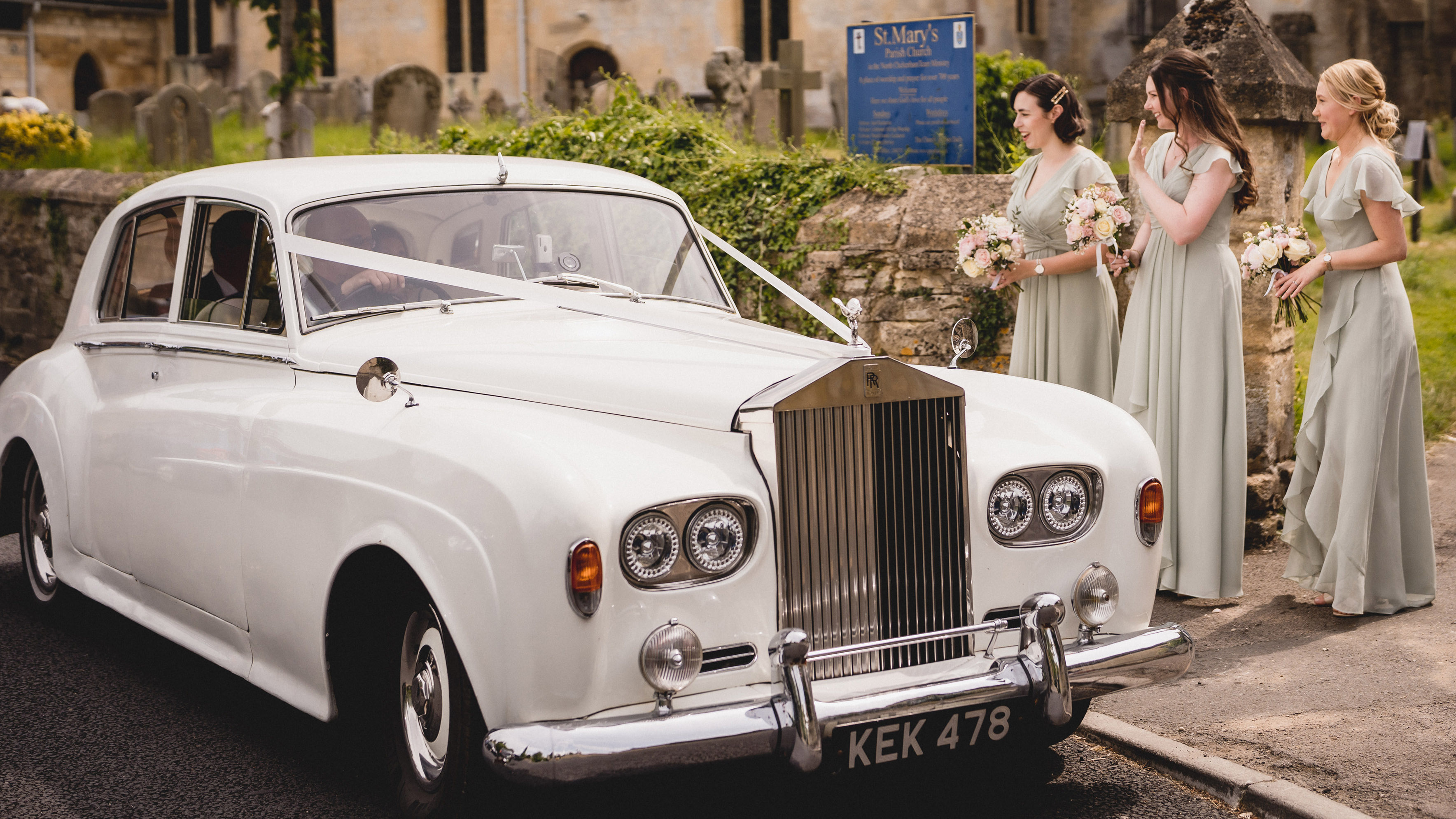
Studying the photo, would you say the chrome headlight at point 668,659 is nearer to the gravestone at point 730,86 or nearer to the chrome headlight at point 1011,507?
the chrome headlight at point 1011,507

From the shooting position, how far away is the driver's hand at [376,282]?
411cm

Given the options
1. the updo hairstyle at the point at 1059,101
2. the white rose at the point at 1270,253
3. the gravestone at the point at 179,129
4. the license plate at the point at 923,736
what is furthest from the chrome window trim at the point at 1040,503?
the gravestone at the point at 179,129

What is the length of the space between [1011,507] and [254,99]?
2604cm

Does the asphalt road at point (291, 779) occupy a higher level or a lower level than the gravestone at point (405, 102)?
lower

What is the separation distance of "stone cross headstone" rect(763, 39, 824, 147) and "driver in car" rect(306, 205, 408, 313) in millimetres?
6702

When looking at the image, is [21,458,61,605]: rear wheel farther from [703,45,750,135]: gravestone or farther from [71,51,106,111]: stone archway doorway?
[71,51,106,111]: stone archway doorway

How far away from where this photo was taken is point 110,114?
67.5 ft

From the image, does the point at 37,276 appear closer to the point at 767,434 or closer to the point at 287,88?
the point at 287,88

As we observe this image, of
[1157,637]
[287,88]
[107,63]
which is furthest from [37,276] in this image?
[107,63]

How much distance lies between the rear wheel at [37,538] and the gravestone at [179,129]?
10.5m

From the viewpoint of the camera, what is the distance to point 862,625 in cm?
323

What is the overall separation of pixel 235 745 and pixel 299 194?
176 cm

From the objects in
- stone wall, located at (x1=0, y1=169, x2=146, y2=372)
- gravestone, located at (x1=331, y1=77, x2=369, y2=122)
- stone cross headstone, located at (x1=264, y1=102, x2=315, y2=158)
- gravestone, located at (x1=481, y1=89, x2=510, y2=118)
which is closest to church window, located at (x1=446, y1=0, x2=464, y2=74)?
gravestone, located at (x1=331, y1=77, x2=369, y2=122)

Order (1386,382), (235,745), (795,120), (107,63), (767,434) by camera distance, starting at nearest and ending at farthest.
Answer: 1. (767,434)
2. (235,745)
3. (1386,382)
4. (795,120)
5. (107,63)
